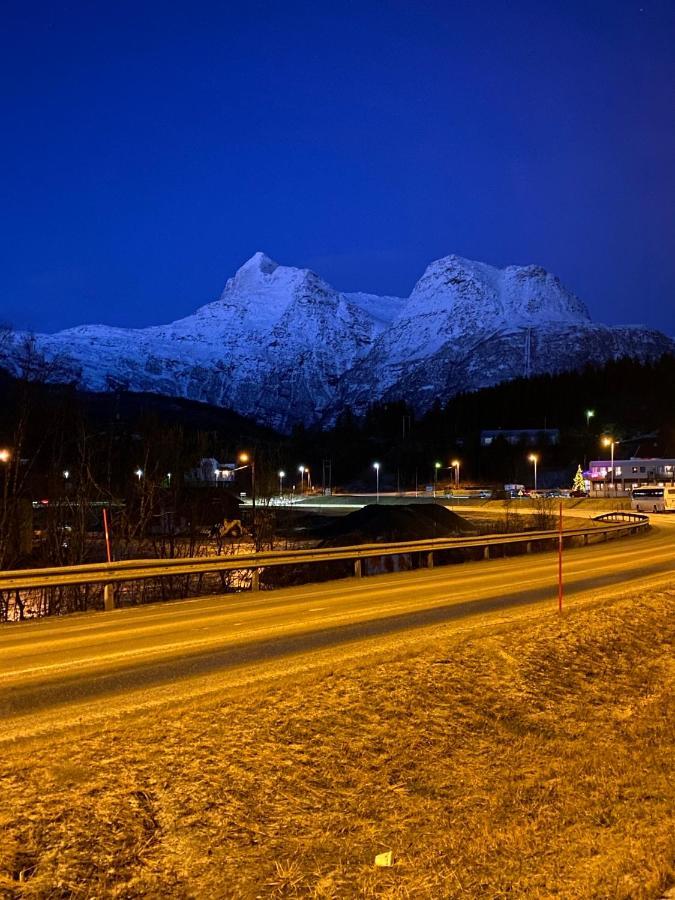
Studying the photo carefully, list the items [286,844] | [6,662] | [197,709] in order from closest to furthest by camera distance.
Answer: [286,844], [197,709], [6,662]

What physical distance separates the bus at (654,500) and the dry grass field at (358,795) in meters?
57.6

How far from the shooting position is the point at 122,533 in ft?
102

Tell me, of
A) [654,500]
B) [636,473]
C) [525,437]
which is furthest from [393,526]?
[525,437]

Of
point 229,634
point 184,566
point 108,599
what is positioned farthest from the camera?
point 184,566

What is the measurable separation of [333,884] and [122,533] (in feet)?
92.0

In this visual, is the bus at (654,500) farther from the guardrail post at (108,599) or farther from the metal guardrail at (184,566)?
the guardrail post at (108,599)

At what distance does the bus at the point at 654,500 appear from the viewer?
202 ft

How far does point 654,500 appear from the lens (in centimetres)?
6247

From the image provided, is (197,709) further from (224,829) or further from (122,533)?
(122,533)

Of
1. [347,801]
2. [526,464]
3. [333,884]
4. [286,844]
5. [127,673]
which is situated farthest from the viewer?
[526,464]

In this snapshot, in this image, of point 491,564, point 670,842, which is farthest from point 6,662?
point 491,564

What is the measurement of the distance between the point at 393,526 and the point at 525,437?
120 m

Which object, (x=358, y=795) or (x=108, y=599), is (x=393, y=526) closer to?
(x=108, y=599)

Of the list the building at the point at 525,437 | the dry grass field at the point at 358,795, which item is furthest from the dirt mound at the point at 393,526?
the building at the point at 525,437
